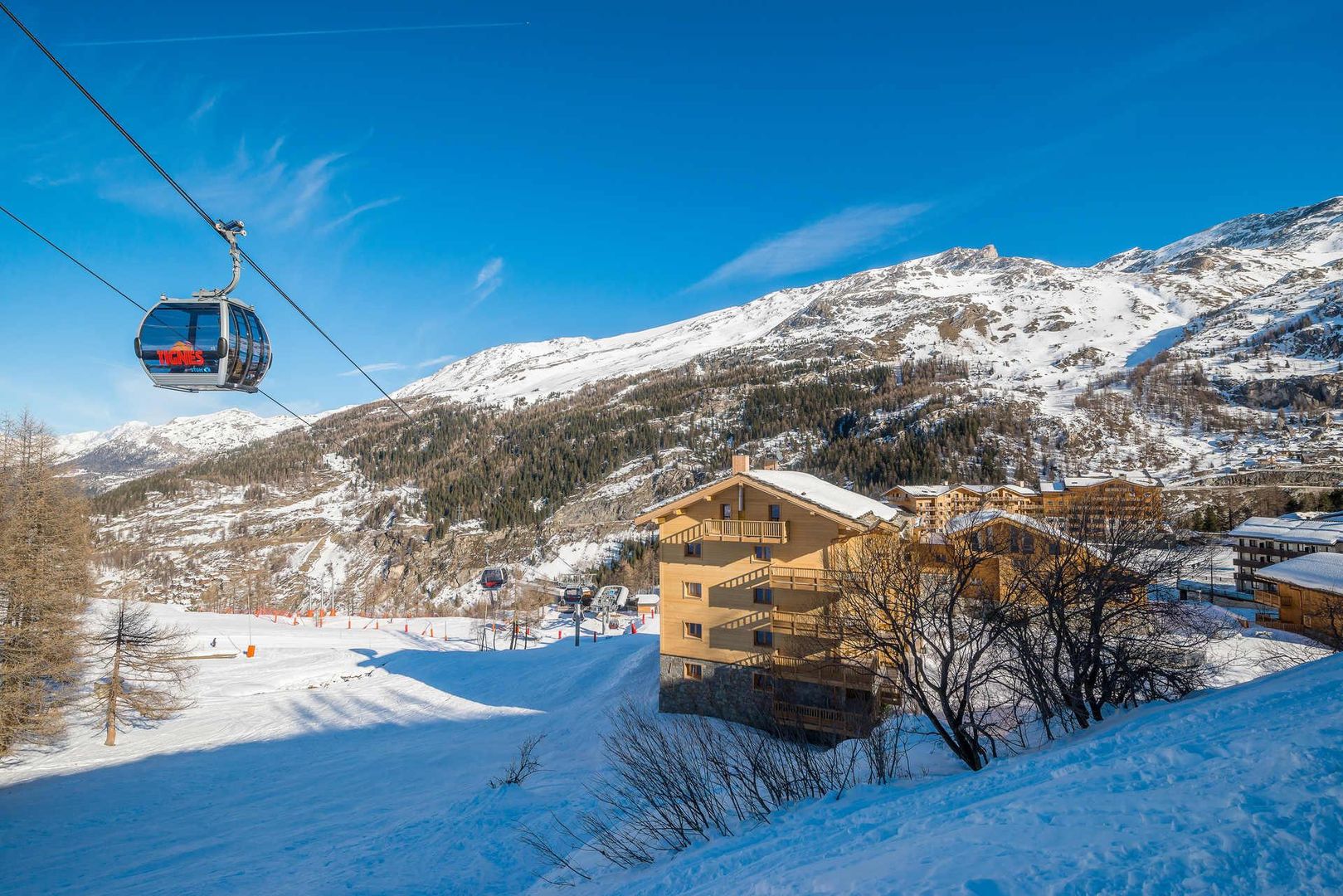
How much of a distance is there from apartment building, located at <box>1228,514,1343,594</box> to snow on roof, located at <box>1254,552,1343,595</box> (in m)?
9.70

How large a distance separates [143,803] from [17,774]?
5.94 metres

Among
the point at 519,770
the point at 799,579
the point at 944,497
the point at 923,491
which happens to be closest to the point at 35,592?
the point at 519,770

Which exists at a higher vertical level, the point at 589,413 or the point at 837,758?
the point at 589,413

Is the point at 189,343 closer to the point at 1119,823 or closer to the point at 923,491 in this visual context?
the point at 1119,823

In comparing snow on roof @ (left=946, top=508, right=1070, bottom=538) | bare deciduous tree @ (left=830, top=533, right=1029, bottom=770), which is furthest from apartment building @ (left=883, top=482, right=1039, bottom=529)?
bare deciduous tree @ (left=830, top=533, right=1029, bottom=770)

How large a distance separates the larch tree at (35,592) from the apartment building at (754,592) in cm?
2085

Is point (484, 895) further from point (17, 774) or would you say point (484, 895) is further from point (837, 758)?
point (17, 774)

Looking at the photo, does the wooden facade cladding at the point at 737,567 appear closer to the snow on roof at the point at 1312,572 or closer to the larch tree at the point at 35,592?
the larch tree at the point at 35,592

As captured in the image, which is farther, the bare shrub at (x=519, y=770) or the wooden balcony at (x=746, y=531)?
the wooden balcony at (x=746, y=531)

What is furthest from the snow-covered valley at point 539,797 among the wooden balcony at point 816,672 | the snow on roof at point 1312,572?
the snow on roof at point 1312,572

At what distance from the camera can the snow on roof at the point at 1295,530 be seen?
120ft

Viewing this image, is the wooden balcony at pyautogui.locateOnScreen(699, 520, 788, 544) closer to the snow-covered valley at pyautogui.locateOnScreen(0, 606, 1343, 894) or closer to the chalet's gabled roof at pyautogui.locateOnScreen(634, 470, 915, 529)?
the chalet's gabled roof at pyautogui.locateOnScreen(634, 470, 915, 529)

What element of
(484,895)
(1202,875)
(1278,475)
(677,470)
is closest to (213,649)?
(484,895)

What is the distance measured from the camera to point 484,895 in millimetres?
11508
